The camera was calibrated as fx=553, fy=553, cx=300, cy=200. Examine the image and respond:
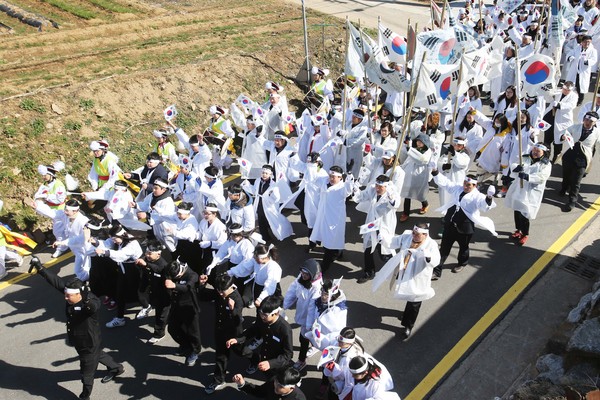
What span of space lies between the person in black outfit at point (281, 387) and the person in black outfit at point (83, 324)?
2016mm

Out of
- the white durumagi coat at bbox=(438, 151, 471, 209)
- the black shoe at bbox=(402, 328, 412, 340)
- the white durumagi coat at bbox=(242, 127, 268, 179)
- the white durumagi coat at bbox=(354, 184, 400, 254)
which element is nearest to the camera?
the black shoe at bbox=(402, 328, 412, 340)

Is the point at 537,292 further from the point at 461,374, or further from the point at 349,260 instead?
the point at 349,260

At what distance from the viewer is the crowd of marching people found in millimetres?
6203

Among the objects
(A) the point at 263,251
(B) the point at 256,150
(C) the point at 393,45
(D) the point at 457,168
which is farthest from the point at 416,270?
(C) the point at 393,45

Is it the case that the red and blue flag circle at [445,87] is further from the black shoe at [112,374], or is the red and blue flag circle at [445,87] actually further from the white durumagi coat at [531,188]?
the black shoe at [112,374]

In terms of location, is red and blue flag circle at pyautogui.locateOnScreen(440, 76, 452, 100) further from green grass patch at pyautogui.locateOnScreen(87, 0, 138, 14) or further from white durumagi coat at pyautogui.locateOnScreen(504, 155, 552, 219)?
green grass patch at pyautogui.locateOnScreen(87, 0, 138, 14)

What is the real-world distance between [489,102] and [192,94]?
25.5 feet

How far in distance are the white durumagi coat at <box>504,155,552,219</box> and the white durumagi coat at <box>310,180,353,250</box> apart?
282 cm

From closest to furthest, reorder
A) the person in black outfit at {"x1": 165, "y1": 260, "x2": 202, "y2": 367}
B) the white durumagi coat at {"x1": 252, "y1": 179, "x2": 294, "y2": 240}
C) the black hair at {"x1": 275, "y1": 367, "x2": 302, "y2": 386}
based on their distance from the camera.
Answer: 1. the black hair at {"x1": 275, "y1": 367, "x2": 302, "y2": 386}
2. the person in black outfit at {"x1": 165, "y1": 260, "x2": 202, "y2": 367}
3. the white durumagi coat at {"x1": 252, "y1": 179, "x2": 294, "y2": 240}

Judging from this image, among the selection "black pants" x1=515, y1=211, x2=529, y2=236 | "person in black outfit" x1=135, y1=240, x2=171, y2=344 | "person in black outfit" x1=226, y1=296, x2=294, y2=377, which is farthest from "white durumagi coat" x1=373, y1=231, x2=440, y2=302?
"person in black outfit" x1=135, y1=240, x2=171, y2=344

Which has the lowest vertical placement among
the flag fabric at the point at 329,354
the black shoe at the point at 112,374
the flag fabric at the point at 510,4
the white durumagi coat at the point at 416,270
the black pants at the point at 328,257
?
the black shoe at the point at 112,374

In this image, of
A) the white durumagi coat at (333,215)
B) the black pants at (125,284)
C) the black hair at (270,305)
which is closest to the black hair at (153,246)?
the black pants at (125,284)

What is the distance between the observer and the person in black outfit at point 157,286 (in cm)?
703

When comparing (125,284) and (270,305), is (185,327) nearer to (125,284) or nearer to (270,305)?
(125,284)
